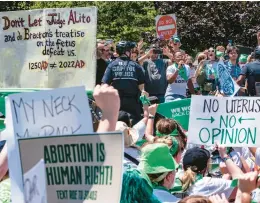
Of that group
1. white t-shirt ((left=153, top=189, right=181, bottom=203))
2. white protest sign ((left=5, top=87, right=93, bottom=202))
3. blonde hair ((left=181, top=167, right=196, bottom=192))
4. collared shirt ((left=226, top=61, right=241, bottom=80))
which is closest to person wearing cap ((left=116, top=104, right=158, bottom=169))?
white t-shirt ((left=153, top=189, right=181, bottom=203))

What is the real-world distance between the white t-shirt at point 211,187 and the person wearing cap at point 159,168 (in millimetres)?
609

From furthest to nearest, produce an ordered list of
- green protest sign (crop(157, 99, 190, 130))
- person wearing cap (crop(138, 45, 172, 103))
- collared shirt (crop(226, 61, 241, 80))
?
collared shirt (crop(226, 61, 241, 80)) → person wearing cap (crop(138, 45, 172, 103)) → green protest sign (crop(157, 99, 190, 130))

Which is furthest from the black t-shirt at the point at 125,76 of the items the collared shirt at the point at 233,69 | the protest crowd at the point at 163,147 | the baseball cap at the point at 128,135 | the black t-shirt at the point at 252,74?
the collared shirt at the point at 233,69

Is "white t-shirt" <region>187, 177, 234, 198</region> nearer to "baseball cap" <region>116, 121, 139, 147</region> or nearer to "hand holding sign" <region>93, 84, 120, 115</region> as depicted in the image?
"baseball cap" <region>116, 121, 139, 147</region>

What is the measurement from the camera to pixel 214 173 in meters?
5.86

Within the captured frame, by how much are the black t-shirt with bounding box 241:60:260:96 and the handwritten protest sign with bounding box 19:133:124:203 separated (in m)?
7.06

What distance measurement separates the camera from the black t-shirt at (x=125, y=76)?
867 cm

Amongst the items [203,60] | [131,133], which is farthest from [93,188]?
[203,60]

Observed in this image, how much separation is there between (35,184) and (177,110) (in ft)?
16.6

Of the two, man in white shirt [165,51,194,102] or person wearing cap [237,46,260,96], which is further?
man in white shirt [165,51,194,102]

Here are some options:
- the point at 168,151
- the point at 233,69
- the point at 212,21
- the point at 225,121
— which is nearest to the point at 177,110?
the point at 225,121

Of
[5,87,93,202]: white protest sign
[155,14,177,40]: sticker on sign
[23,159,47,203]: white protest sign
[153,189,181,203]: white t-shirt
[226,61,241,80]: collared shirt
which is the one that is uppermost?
[155,14,177,40]: sticker on sign

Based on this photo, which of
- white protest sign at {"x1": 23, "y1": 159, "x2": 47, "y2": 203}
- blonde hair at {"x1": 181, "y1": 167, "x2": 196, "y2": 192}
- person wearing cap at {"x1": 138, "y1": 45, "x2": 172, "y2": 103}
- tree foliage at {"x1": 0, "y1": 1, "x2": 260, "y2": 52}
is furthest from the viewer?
tree foliage at {"x1": 0, "y1": 1, "x2": 260, "y2": 52}

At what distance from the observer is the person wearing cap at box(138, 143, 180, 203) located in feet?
13.4
